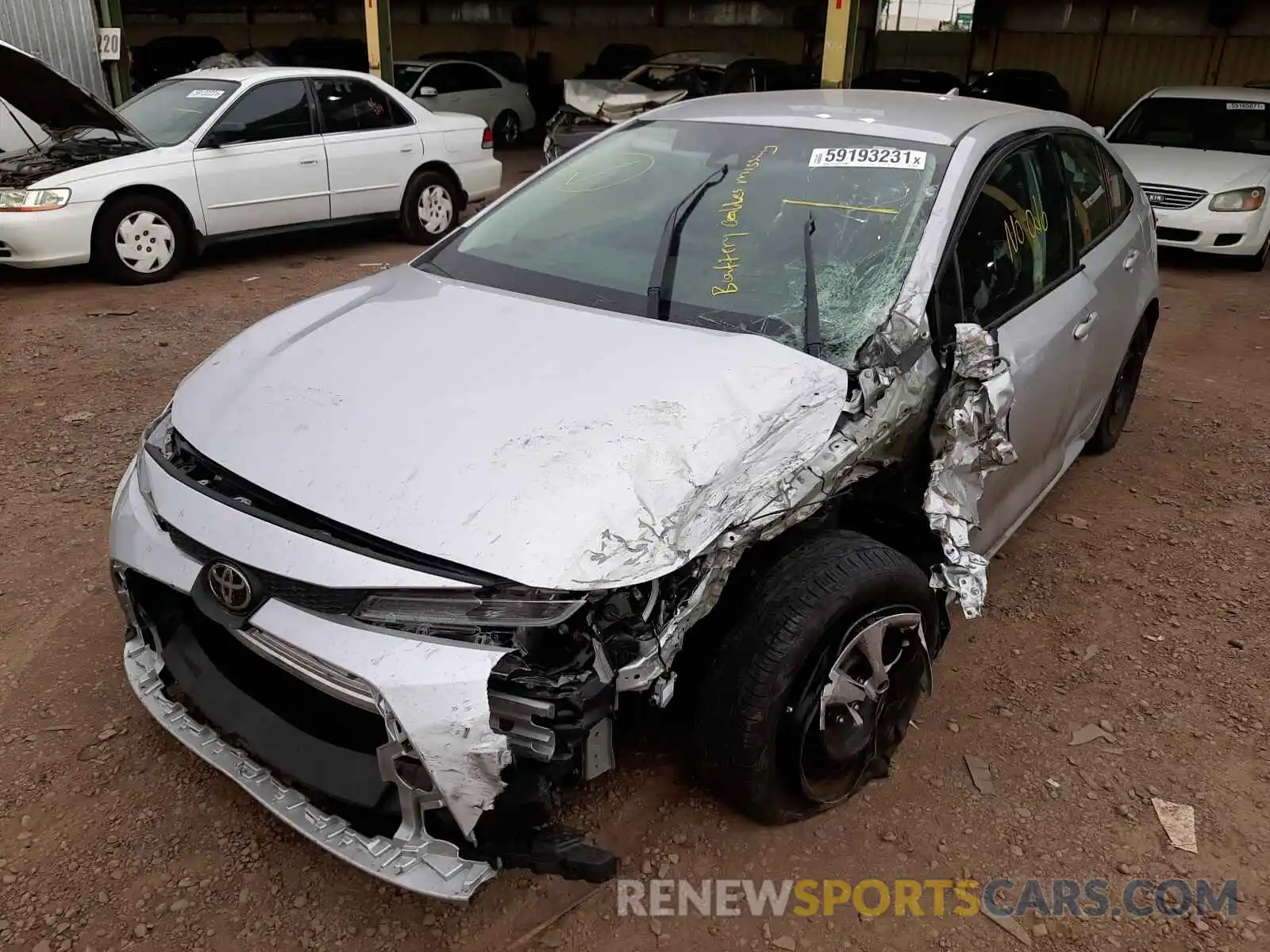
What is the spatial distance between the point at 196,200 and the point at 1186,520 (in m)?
6.81

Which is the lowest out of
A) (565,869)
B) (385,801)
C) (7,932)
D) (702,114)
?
(7,932)

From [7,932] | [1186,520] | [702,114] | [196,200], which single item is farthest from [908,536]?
[196,200]

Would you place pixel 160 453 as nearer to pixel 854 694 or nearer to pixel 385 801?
pixel 385 801

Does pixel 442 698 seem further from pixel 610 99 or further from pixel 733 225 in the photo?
pixel 610 99

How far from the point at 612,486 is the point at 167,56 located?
73.4 feet

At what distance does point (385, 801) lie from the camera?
1927 millimetres

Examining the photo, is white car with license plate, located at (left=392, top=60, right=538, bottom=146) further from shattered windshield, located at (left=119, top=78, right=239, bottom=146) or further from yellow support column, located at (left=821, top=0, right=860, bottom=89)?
yellow support column, located at (left=821, top=0, right=860, bottom=89)

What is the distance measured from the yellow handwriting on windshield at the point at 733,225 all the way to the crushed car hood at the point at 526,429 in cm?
29

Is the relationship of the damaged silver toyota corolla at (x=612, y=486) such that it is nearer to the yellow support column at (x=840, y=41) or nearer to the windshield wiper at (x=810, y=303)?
the windshield wiper at (x=810, y=303)

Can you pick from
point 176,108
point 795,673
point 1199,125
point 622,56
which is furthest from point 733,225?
point 622,56

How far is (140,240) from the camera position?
704 centimetres

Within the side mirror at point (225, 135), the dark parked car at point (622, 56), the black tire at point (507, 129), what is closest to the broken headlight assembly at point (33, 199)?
the side mirror at point (225, 135)

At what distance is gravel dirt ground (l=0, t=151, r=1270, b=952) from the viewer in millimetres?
2184

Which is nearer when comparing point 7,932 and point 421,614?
point 421,614
